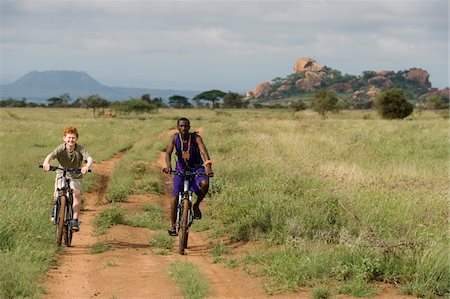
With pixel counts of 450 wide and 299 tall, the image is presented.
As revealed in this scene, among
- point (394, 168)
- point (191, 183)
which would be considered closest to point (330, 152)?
point (394, 168)

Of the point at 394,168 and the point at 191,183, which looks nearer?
the point at 191,183

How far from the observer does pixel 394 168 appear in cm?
1606

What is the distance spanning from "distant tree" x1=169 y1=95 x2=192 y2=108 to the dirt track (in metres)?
120

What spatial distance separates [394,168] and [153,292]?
11.6 meters

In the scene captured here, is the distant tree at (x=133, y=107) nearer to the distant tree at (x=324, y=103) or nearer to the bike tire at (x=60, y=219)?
the distant tree at (x=324, y=103)

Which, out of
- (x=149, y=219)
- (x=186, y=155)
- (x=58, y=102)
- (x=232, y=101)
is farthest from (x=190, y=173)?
(x=58, y=102)

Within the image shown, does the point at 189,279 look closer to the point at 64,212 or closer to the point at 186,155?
the point at 186,155

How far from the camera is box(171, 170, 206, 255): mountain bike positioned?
825cm

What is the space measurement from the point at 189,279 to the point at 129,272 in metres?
1.00

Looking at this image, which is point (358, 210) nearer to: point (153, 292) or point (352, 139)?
point (153, 292)

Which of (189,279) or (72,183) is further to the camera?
(72,183)

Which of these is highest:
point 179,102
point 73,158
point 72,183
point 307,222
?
point 179,102

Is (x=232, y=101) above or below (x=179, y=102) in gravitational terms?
above

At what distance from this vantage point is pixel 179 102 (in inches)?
5143
